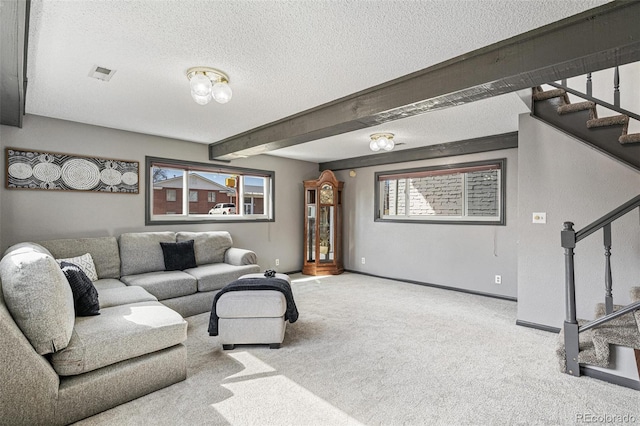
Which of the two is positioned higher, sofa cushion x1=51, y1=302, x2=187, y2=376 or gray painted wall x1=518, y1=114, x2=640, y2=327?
gray painted wall x1=518, y1=114, x2=640, y2=327

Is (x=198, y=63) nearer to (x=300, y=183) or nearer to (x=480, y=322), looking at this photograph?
(x=480, y=322)

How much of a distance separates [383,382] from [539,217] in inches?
96.7

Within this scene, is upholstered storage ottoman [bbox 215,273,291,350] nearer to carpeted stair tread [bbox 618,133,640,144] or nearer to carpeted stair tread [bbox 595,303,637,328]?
carpeted stair tread [bbox 595,303,637,328]

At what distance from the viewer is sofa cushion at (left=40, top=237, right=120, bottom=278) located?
3.36 metres

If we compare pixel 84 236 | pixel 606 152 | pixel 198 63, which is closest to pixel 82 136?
pixel 84 236

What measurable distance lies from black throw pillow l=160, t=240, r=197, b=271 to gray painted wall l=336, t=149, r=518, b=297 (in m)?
3.30

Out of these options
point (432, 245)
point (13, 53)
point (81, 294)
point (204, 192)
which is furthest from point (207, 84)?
point (432, 245)

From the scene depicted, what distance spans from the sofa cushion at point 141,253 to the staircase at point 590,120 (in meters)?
4.61

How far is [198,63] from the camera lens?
2238 mm

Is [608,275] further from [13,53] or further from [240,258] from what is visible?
[13,53]

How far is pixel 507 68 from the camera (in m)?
1.90

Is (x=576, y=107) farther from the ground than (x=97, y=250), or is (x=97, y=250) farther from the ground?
(x=576, y=107)

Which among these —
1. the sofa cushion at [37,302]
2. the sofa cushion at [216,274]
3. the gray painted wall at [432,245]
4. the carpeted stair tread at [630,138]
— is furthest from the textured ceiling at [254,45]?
the sofa cushion at [216,274]

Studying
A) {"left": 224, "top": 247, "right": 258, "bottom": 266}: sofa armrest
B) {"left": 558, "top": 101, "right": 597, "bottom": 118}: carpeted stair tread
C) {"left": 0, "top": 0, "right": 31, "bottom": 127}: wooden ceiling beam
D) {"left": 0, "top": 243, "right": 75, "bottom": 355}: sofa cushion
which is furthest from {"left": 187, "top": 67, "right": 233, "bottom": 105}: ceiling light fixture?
{"left": 558, "top": 101, "right": 597, "bottom": 118}: carpeted stair tread
